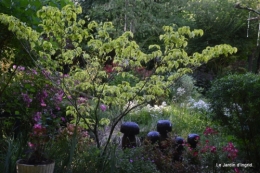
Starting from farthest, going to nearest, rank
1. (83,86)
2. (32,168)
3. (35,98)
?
(35,98), (83,86), (32,168)

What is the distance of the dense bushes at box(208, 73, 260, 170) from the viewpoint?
488 cm

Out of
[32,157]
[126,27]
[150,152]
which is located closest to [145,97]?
[150,152]

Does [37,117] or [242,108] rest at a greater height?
[242,108]

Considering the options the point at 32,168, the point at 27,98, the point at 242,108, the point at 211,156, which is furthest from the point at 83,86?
the point at 242,108

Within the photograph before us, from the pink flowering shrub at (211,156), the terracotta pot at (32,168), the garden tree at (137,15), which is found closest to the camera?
the terracotta pot at (32,168)

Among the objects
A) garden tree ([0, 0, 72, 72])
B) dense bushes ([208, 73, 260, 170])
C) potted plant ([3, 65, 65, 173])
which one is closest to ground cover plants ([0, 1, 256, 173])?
potted plant ([3, 65, 65, 173])

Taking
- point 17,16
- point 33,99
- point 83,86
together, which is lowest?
point 33,99

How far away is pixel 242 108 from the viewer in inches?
197

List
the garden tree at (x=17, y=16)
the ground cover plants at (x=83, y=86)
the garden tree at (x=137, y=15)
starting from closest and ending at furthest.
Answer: the ground cover plants at (x=83, y=86) < the garden tree at (x=17, y=16) < the garden tree at (x=137, y=15)

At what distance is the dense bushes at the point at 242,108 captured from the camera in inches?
192

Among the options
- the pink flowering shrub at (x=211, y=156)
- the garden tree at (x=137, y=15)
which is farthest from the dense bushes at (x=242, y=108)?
the garden tree at (x=137, y=15)

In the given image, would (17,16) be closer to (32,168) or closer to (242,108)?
(32,168)

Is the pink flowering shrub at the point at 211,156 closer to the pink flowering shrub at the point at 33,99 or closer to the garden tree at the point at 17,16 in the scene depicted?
the pink flowering shrub at the point at 33,99

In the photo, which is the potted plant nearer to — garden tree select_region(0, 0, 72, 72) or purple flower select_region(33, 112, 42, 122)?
purple flower select_region(33, 112, 42, 122)
